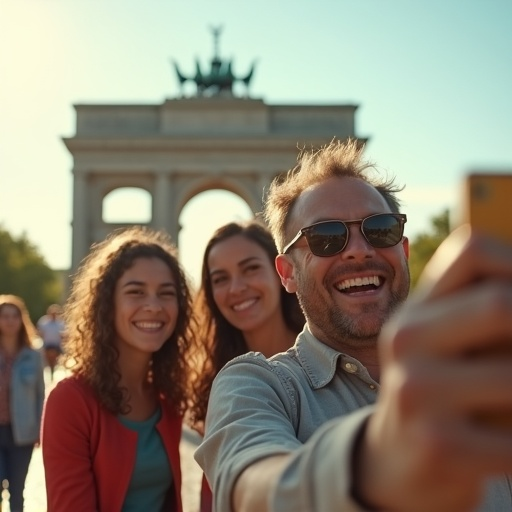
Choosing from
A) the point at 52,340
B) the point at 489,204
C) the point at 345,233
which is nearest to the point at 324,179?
the point at 345,233

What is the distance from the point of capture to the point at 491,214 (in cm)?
66

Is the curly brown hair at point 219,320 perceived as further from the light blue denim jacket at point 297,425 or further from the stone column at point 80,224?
the stone column at point 80,224

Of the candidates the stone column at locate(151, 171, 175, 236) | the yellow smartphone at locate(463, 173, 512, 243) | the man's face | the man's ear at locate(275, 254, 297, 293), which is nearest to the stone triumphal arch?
the stone column at locate(151, 171, 175, 236)

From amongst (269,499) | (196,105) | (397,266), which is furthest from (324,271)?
(196,105)

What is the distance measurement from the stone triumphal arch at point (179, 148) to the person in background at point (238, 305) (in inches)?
1115

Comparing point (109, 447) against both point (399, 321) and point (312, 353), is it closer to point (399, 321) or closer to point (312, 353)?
point (312, 353)

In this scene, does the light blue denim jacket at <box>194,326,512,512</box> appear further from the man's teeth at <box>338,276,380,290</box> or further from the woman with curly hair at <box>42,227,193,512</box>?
the woman with curly hair at <box>42,227,193,512</box>

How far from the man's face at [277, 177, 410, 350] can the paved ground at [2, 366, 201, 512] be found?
427cm

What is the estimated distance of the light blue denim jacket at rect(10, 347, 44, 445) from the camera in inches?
241

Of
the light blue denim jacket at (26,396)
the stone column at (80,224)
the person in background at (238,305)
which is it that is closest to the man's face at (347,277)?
the person in background at (238,305)

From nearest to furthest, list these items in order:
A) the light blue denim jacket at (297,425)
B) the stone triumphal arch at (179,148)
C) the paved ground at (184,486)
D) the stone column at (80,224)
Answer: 1. the light blue denim jacket at (297,425)
2. the paved ground at (184,486)
3. the stone column at (80,224)
4. the stone triumphal arch at (179,148)

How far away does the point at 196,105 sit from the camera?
110ft

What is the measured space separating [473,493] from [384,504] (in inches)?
4.3

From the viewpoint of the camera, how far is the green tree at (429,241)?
58000mm
